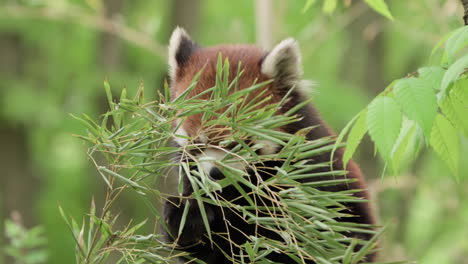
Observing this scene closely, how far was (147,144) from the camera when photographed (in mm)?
2408

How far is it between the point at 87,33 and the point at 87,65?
55 cm

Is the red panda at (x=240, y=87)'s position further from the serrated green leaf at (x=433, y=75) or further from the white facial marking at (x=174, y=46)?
the serrated green leaf at (x=433, y=75)

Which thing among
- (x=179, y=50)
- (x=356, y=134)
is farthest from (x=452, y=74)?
(x=179, y=50)

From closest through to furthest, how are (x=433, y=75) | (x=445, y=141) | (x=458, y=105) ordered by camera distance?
(x=433, y=75) < (x=458, y=105) < (x=445, y=141)

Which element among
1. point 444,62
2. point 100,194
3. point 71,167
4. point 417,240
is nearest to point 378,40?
point 417,240

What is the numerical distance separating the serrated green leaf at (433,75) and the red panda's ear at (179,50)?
6.40 ft

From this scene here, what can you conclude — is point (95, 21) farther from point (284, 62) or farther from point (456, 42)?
point (456, 42)

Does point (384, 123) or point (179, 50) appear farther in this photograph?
point (179, 50)

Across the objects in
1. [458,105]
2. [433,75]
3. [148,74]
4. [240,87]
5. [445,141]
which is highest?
Result: [148,74]

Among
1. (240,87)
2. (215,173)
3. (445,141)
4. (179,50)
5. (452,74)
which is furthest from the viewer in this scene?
(179,50)

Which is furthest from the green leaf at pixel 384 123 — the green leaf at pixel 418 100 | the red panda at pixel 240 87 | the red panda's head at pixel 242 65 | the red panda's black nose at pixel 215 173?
the red panda's head at pixel 242 65

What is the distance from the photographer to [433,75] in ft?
7.19

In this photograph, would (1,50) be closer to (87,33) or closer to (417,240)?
(87,33)

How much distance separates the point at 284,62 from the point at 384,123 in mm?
1596
